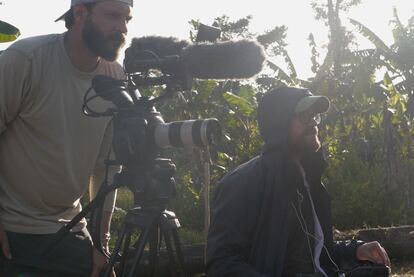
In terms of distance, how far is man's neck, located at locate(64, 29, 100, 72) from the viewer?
2.63 meters

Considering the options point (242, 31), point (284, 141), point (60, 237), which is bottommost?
point (60, 237)

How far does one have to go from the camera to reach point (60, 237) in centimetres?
239

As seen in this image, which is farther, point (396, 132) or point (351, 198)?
point (396, 132)

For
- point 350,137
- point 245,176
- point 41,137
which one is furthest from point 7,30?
point 350,137

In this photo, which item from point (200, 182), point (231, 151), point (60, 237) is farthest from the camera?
point (200, 182)

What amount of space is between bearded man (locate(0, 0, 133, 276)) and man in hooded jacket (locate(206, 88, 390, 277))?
0.64 m

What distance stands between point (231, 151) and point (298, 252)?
7.12 metres

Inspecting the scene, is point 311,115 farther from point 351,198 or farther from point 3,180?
point 351,198

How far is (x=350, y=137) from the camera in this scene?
11172 mm

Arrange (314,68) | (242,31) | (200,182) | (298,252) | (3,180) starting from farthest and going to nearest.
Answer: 1. (242,31)
2. (314,68)
3. (200,182)
4. (298,252)
5. (3,180)

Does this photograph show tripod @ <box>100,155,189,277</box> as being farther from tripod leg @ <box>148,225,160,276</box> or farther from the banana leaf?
the banana leaf

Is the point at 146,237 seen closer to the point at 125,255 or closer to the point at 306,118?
the point at 125,255

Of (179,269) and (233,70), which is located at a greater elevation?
(233,70)

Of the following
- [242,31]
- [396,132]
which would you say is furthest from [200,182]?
[242,31]
